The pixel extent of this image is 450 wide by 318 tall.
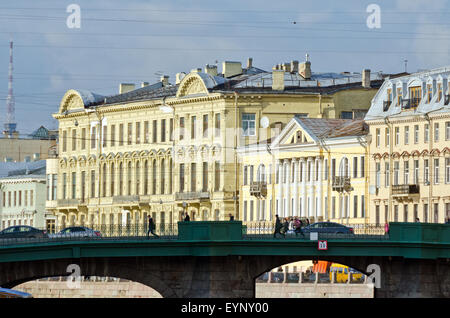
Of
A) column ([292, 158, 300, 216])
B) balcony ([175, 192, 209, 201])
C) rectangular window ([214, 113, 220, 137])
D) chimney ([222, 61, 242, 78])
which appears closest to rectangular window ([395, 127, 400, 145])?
column ([292, 158, 300, 216])

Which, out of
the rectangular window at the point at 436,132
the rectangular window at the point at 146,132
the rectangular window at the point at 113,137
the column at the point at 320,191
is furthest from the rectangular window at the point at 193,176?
the rectangular window at the point at 436,132

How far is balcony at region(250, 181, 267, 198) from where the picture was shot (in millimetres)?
109938

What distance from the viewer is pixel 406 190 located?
96.7 meters

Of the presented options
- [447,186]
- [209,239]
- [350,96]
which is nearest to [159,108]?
[350,96]

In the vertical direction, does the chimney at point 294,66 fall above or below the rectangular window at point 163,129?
above

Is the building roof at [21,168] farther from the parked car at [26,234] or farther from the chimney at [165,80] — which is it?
the parked car at [26,234]

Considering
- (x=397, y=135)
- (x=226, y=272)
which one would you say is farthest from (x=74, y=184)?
(x=226, y=272)

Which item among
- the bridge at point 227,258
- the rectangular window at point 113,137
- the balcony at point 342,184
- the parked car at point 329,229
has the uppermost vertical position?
the rectangular window at point 113,137

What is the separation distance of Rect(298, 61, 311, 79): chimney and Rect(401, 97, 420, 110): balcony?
1810 cm

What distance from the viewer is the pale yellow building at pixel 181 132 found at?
11300 cm

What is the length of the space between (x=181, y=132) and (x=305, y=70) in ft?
30.4

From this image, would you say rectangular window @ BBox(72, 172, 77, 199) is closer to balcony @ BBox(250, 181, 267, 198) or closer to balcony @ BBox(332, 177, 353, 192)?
balcony @ BBox(250, 181, 267, 198)

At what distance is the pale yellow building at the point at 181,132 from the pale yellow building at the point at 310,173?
2386 millimetres

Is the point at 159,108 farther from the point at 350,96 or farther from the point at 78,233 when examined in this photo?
the point at 78,233
